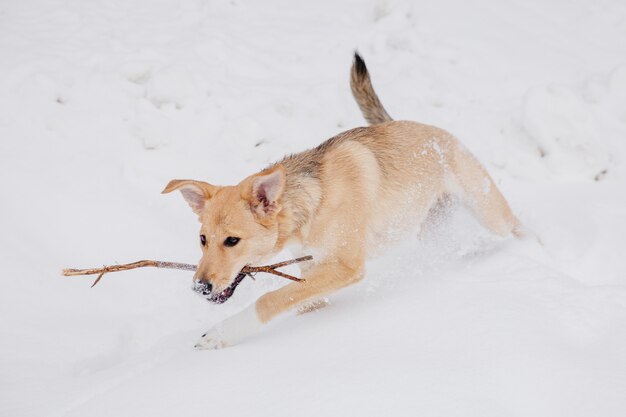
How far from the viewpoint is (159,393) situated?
10.6 feet

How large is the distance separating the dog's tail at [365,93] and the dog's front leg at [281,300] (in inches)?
80.2

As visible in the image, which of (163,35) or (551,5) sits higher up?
(163,35)

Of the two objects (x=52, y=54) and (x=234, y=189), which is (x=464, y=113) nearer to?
(x=234, y=189)

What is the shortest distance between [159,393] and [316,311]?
1549 mm

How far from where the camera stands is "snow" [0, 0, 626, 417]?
3160 mm

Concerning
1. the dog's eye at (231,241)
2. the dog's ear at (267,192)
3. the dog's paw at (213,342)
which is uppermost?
the dog's ear at (267,192)

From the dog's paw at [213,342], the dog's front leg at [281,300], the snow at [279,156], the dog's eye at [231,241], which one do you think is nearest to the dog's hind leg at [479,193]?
the snow at [279,156]

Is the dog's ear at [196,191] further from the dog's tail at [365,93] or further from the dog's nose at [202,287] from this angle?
the dog's tail at [365,93]

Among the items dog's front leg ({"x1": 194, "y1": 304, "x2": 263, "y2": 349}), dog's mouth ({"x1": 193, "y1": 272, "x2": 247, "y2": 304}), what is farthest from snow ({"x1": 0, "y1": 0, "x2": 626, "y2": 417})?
dog's mouth ({"x1": 193, "y1": 272, "x2": 247, "y2": 304})

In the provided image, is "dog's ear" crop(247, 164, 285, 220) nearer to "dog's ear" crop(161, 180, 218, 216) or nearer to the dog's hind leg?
"dog's ear" crop(161, 180, 218, 216)

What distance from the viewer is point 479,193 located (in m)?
5.51

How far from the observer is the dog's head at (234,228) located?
395 centimetres

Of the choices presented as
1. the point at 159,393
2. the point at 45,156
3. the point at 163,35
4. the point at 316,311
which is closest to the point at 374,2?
the point at 163,35

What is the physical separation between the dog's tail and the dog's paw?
2889 mm
